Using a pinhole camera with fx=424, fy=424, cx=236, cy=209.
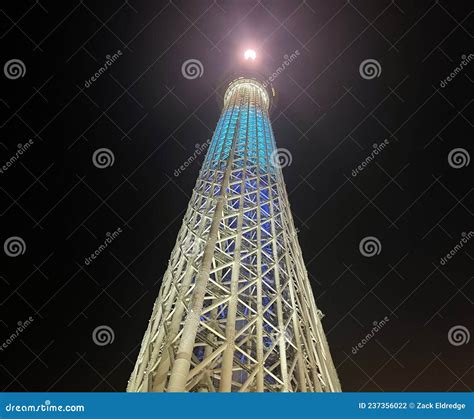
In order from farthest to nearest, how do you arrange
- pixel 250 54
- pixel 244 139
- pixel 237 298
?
pixel 250 54
pixel 244 139
pixel 237 298

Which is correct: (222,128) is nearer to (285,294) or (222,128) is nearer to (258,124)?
(258,124)

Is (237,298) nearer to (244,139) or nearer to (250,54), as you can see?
(244,139)

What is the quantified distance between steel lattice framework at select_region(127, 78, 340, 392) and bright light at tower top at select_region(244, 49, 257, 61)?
9.97m

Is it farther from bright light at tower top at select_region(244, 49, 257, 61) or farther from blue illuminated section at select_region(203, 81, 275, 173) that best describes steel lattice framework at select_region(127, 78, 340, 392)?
bright light at tower top at select_region(244, 49, 257, 61)

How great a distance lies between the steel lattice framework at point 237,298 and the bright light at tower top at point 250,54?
32.7 ft

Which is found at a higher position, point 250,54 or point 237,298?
point 250,54

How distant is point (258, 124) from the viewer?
75.4 ft

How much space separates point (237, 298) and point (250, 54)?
78.1 ft

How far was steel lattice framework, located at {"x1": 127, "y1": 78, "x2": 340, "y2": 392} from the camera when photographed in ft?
32.4

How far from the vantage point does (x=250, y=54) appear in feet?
101

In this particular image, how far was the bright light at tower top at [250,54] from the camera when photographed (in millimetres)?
30616

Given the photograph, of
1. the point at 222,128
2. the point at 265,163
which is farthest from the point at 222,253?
the point at 222,128

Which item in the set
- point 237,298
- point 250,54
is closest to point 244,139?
point 237,298

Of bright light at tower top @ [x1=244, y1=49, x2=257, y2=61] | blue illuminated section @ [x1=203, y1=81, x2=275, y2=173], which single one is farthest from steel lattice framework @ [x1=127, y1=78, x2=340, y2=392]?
bright light at tower top @ [x1=244, y1=49, x2=257, y2=61]
